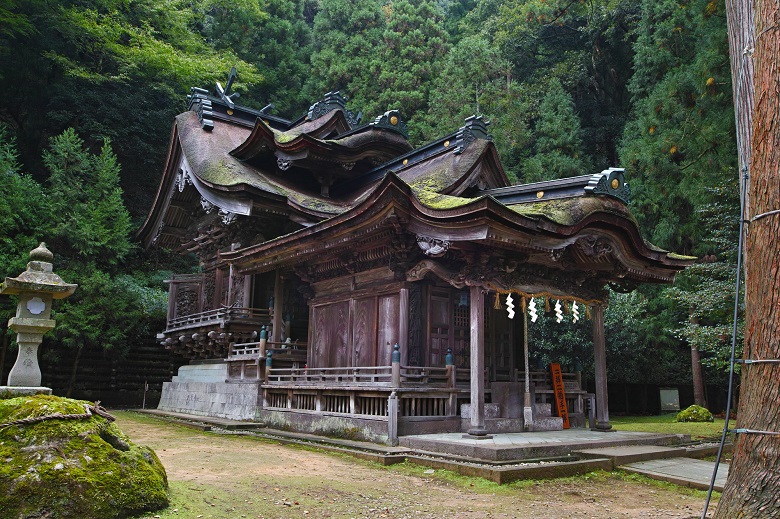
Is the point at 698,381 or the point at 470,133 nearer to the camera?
the point at 470,133

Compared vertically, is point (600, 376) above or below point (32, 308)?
below

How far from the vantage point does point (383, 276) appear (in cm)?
1172

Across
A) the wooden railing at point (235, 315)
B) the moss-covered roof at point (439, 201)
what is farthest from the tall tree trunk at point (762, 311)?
the wooden railing at point (235, 315)

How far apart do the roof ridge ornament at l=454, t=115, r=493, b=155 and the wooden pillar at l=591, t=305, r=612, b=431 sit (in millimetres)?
4291

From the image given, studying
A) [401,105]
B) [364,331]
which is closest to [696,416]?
[364,331]

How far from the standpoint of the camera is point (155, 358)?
2200cm

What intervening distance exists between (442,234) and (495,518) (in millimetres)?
4782

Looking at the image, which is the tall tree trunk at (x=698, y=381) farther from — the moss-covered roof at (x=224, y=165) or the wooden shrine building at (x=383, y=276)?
the moss-covered roof at (x=224, y=165)

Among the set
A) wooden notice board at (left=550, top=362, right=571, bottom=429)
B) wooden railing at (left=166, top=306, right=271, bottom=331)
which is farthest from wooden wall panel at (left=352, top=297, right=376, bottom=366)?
wooden railing at (left=166, top=306, right=271, bottom=331)

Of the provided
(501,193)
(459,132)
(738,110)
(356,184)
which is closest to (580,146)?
(356,184)

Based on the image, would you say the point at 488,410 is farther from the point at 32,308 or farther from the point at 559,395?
the point at 32,308

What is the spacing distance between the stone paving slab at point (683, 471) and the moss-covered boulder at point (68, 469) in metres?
5.85

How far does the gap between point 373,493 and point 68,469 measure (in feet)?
9.95

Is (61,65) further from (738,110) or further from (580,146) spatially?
(738,110)
